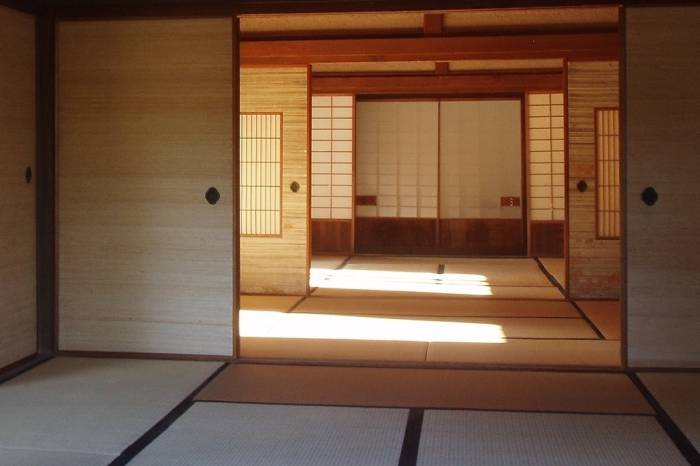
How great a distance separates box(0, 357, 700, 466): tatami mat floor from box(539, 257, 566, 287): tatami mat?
3.82 metres

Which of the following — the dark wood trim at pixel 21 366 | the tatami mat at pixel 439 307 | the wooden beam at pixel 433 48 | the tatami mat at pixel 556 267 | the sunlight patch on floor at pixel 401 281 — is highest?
the wooden beam at pixel 433 48

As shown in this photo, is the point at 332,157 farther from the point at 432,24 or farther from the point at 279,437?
the point at 279,437

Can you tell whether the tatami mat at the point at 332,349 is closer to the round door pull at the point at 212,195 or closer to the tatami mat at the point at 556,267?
the round door pull at the point at 212,195

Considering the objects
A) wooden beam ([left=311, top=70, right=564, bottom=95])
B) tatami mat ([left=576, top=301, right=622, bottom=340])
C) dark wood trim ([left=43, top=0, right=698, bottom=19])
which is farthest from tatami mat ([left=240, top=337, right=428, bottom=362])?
wooden beam ([left=311, top=70, right=564, bottom=95])

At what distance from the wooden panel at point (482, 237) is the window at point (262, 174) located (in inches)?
150

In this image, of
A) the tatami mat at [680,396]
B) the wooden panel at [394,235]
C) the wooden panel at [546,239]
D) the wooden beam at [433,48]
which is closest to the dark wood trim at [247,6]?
the tatami mat at [680,396]

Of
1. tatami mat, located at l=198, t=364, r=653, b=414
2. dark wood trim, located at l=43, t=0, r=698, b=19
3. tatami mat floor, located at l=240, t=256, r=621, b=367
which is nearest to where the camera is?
tatami mat, located at l=198, t=364, r=653, b=414

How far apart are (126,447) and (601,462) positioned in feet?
5.08

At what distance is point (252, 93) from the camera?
23.0 ft

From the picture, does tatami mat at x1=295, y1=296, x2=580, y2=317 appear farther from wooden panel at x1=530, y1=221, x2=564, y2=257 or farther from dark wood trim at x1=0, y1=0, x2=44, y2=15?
wooden panel at x1=530, y1=221, x2=564, y2=257

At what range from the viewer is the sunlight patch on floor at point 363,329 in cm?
492

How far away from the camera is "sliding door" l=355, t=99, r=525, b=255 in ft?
34.0

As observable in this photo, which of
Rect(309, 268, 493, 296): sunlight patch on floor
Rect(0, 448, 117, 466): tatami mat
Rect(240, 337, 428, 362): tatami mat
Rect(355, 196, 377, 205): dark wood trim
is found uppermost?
Rect(355, 196, 377, 205): dark wood trim

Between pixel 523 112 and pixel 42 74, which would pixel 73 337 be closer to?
pixel 42 74
